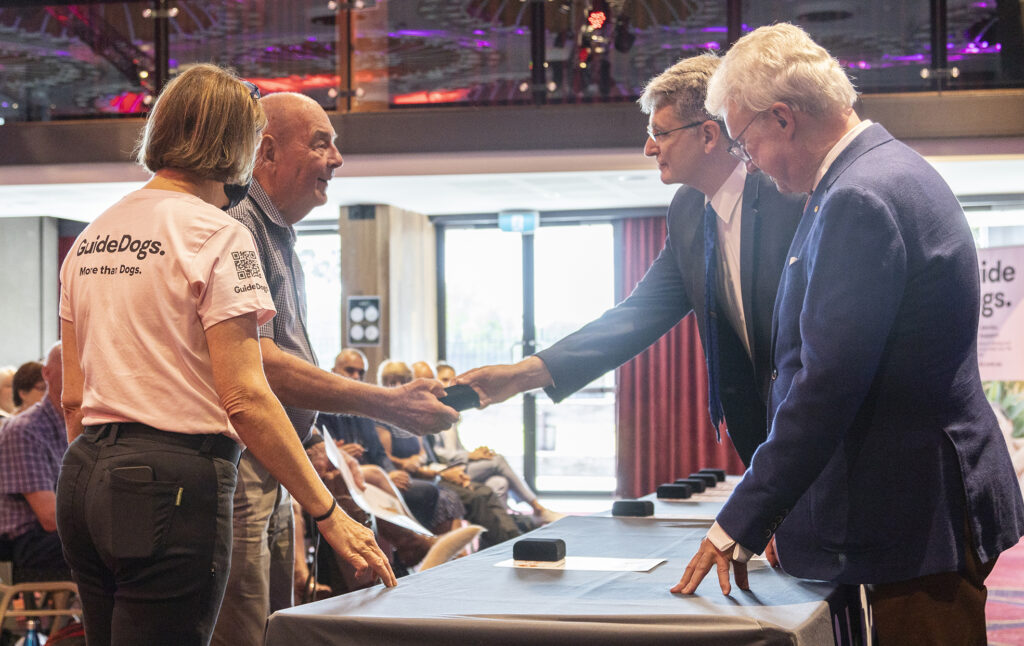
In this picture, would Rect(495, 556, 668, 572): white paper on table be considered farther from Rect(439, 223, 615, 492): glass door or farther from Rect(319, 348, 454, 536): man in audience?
Rect(439, 223, 615, 492): glass door

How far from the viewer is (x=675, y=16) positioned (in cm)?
769

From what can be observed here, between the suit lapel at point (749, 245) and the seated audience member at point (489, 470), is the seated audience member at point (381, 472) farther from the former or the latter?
the suit lapel at point (749, 245)

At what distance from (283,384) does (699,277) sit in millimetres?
960

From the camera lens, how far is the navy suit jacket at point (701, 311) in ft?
7.02

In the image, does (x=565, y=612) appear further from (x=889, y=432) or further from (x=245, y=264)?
(x=245, y=264)

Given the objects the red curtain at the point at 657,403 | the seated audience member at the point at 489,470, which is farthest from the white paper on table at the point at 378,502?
the red curtain at the point at 657,403

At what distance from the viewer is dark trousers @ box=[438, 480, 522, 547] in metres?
6.34

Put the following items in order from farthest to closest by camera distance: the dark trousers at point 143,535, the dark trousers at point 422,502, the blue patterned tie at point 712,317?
the dark trousers at point 422,502
the blue patterned tie at point 712,317
the dark trousers at point 143,535

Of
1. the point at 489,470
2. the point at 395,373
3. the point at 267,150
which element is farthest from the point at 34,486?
the point at 489,470

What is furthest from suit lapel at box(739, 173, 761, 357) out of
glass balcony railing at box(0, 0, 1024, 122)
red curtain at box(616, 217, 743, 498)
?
red curtain at box(616, 217, 743, 498)

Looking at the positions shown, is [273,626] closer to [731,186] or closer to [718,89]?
[718,89]

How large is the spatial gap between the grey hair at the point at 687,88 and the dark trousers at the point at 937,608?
1243 millimetres

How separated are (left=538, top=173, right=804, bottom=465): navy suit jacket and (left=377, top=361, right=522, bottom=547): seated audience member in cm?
390

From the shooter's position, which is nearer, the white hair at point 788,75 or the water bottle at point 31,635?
the white hair at point 788,75
